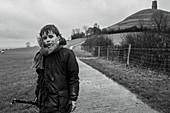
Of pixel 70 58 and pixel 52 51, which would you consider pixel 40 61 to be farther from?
pixel 70 58

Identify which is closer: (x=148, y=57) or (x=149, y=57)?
(x=149, y=57)

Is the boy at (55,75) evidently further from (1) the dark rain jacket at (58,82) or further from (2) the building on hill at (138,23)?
(2) the building on hill at (138,23)

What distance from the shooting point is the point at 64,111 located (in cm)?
228

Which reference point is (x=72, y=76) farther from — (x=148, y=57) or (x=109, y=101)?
(x=148, y=57)

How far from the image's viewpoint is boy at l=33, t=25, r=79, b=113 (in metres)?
2.22

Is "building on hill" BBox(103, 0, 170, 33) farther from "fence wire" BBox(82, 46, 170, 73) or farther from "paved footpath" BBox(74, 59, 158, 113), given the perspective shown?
"paved footpath" BBox(74, 59, 158, 113)

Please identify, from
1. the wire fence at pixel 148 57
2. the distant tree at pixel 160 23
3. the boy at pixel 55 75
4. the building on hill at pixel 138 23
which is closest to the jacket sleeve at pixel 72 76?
the boy at pixel 55 75

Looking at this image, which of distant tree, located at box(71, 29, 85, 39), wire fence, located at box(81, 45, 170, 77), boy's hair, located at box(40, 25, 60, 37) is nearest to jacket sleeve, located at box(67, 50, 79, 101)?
boy's hair, located at box(40, 25, 60, 37)

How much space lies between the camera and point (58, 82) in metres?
2.24

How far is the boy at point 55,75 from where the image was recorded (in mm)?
2223

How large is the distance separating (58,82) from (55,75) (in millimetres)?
102

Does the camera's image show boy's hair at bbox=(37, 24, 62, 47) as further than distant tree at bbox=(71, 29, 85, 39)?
No

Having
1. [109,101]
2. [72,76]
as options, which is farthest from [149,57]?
[72,76]

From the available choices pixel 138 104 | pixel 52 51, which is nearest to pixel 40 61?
pixel 52 51
